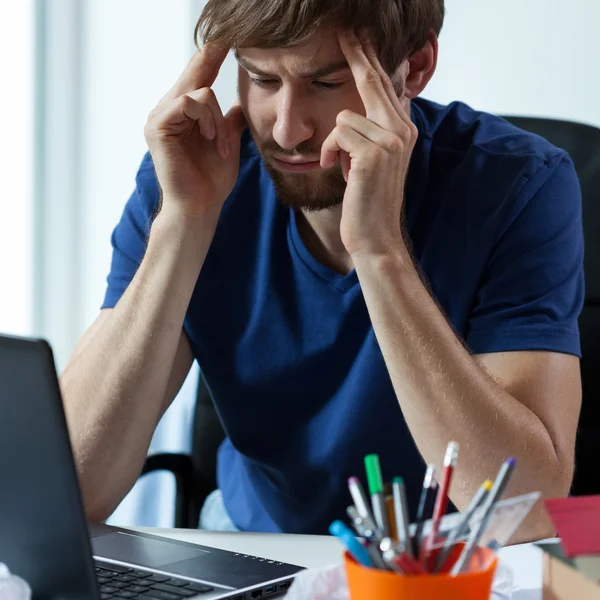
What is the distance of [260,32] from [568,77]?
39.3 inches

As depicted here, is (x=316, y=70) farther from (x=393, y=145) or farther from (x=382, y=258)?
(x=382, y=258)

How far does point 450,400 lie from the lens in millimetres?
1132

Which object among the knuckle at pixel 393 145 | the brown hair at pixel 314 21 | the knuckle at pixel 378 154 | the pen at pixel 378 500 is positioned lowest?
the pen at pixel 378 500

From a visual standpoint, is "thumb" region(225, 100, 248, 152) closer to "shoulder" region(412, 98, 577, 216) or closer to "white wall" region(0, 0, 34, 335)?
"shoulder" region(412, 98, 577, 216)

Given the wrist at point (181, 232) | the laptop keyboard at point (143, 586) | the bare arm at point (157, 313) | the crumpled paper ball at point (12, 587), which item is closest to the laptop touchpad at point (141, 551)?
the laptop keyboard at point (143, 586)

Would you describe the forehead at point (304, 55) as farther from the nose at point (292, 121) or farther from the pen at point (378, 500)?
the pen at point (378, 500)

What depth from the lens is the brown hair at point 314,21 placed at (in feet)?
4.09

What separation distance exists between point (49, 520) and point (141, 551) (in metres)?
0.24

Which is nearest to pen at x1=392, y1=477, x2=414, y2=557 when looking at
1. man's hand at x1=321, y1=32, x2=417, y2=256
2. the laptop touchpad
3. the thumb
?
the laptop touchpad

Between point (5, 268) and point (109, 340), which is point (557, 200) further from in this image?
point (5, 268)

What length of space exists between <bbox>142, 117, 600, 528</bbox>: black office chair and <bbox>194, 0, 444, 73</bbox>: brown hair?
28 centimetres

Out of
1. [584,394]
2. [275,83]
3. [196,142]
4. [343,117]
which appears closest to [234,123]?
[196,142]

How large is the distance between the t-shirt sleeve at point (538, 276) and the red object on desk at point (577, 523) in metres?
0.56

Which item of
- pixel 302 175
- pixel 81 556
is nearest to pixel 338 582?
pixel 81 556
